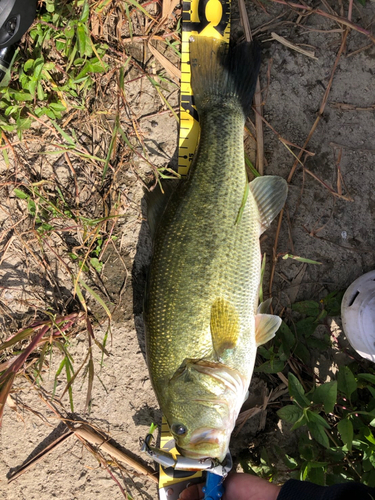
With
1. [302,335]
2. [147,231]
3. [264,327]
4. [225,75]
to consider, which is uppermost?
[225,75]

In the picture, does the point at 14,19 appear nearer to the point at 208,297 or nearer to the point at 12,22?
the point at 12,22

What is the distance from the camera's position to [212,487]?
7.42 ft

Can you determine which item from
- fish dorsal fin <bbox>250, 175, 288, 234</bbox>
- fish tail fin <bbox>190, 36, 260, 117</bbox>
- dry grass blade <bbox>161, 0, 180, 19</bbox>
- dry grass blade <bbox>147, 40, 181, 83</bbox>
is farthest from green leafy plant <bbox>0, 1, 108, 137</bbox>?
fish dorsal fin <bbox>250, 175, 288, 234</bbox>

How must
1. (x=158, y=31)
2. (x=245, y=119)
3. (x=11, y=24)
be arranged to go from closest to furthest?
(x=11, y=24) → (x=245, y=119) → (x=158, y=31)

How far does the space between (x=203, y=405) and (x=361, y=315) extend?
1139mm

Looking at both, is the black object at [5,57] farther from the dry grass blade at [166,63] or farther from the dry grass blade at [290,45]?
the dry grass blade at [290,45]

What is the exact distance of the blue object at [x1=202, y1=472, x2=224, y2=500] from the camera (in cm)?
226

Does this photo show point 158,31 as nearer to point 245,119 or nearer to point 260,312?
point 245,119

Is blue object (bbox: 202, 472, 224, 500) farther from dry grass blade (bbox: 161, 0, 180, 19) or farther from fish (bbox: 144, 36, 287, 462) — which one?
dry grass blade (bbox: 161, 0, 180, 19)

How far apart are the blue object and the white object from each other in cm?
118

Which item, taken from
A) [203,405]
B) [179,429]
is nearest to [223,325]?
[203,405]

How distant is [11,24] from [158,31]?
2.94ft

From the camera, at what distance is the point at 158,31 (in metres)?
2.51

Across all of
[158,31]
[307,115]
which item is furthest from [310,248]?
[158,31]
